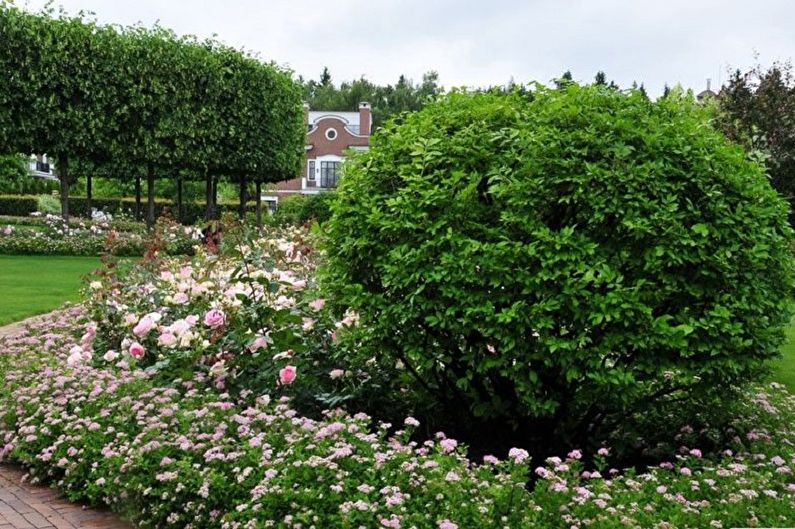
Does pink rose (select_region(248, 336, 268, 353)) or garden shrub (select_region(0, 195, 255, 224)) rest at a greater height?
→ pink rose (select_region(248, 336, 268, 353))

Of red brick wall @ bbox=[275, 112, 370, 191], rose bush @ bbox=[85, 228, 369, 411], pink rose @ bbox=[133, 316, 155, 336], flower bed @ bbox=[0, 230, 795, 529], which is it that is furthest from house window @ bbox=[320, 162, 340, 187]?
pink rose @ bbox=[133, 316, 155, 336]

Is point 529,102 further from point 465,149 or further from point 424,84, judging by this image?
point 424,84

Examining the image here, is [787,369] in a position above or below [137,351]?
below

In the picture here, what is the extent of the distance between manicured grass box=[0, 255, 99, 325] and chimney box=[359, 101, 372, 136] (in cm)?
4164

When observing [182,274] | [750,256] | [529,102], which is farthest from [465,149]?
[182,274]

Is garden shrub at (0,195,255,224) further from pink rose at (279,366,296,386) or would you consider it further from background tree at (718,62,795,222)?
pink rose at (279,366,296,386)

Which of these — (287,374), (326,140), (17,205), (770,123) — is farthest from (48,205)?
(287,374)

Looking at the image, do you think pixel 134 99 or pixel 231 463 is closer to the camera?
pixel 231 463

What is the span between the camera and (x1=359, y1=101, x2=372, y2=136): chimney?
60.8 metres

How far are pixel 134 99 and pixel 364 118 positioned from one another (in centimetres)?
3926

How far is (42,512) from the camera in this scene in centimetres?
429

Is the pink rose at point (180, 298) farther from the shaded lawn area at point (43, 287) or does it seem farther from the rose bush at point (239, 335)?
the shaded lawn area at point (43, 287)

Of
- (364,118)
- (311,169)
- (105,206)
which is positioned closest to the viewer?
(105,206)

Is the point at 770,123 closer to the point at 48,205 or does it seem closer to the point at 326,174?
the point at 48,205
